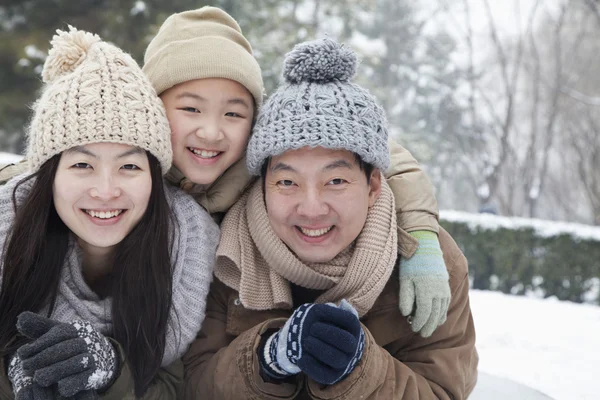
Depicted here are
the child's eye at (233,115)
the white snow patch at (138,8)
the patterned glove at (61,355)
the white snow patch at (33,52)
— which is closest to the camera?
the patterned glove at (61,355)

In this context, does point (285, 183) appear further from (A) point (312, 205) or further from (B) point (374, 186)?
(B) point (374, 186)

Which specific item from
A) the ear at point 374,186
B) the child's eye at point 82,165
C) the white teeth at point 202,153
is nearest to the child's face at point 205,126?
the white teeth at point 202,153

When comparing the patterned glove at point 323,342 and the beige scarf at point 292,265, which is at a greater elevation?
the beige scarf at point 292,265

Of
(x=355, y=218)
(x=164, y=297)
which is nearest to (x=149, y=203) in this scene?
(x=164, y=297)

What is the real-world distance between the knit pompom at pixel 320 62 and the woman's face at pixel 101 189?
0.73 m

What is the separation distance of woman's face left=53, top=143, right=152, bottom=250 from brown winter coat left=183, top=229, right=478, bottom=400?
593 mm

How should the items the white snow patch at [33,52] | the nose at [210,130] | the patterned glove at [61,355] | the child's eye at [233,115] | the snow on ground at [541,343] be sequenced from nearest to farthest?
the patterned glove at [61,355] → the nose at [210,130] → the child's eye at [233,115] → the snow on ground at [541,343] → the white snow patch at [33,52]

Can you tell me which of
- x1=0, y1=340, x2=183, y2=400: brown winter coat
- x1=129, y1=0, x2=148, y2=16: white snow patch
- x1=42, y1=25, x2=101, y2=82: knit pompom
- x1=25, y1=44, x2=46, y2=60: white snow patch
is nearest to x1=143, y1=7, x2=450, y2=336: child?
x1=42, y1=25, x2=101, y2=82: knit pompom

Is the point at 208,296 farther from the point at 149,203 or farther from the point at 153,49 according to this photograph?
the point at 153,49

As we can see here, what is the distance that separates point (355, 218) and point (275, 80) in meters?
A: 7.79

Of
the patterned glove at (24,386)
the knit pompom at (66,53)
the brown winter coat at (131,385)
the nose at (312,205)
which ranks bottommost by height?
the brown winter coat at (131,385)

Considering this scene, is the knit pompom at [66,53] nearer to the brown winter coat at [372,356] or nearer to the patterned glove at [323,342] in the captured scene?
the brown winter coat at [372,356]

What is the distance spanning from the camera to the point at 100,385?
1.92 metres

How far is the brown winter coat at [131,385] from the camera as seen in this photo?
6.60 ft
